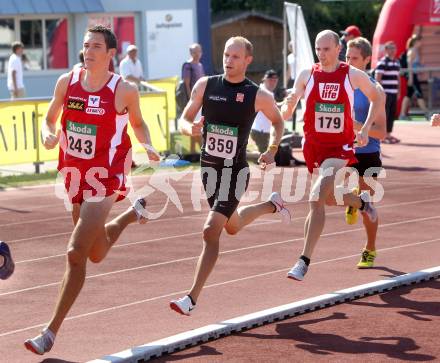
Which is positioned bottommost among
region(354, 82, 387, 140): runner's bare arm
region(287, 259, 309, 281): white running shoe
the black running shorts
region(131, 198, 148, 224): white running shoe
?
region(287, 259, 309, 281): white running shoe

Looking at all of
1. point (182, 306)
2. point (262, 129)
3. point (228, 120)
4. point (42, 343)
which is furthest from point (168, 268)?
point (262, 129)

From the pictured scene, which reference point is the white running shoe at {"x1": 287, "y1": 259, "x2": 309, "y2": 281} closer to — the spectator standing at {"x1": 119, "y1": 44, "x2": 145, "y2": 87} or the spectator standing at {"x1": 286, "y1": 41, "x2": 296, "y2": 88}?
the spectator standing at {"x1": 119, "y1": 44, "x2": 145, "y2": 87}

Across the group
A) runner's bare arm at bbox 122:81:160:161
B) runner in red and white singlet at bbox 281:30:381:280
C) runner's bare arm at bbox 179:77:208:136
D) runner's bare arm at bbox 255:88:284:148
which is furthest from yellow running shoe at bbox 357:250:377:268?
runner's bare arm at bbox 122:81:160:161

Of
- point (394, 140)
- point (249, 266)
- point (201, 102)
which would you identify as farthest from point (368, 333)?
point (394, 140)

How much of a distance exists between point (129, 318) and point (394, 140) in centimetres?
1700

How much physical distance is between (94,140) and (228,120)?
4.38 feet

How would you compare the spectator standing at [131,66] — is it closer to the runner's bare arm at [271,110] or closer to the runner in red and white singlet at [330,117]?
the runner in red and white singlet at [330,117]

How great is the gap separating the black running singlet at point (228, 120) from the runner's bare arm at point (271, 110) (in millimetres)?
46

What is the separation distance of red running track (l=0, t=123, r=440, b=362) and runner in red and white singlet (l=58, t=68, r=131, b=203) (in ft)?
3.49

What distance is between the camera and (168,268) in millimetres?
Result: 10859

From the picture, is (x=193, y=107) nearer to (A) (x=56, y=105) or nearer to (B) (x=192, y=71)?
(A) (x=56, y=105)

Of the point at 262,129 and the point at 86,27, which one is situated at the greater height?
the point at 86,27

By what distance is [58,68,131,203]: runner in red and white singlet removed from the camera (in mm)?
7914

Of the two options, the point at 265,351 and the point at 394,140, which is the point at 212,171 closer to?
the point at 265,351
